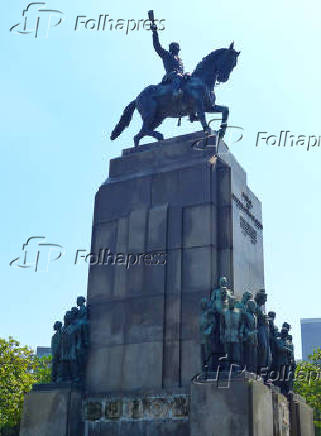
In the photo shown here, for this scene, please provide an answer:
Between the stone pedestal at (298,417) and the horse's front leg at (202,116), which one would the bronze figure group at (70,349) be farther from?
the horse's front leg at (202,116)

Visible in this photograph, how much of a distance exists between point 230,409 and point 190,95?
11.3 m

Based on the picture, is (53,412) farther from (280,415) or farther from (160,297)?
(280,415)

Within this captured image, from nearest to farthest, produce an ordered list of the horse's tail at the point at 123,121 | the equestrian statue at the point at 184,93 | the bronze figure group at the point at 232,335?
the bronze figure group at the point at 232,335
the equestrian statue at the point at 184,93
the horse's tail at the point at 123,121

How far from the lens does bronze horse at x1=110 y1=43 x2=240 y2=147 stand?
73.7 feet

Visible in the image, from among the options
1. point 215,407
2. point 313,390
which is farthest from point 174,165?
point 313,390

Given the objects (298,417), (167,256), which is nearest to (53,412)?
(167,256)

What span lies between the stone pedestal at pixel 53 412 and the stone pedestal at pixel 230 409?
13.2 feet

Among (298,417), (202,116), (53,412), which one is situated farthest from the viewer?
(202,116)

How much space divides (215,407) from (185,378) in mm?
1963

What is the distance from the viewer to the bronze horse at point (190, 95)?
22.5 meters

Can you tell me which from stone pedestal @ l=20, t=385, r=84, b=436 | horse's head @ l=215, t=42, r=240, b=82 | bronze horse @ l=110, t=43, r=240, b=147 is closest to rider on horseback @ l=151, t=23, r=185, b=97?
bronze horse @ l=110, t=43, r=240, b=147

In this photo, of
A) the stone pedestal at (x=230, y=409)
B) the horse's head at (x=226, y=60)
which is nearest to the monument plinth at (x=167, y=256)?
the stone pedestal at (x=230, y=409)

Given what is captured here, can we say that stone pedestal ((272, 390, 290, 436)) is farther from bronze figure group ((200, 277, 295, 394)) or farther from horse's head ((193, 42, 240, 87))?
horse's head ((193, 42, 240, 87))

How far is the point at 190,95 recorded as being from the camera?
22391 mm
